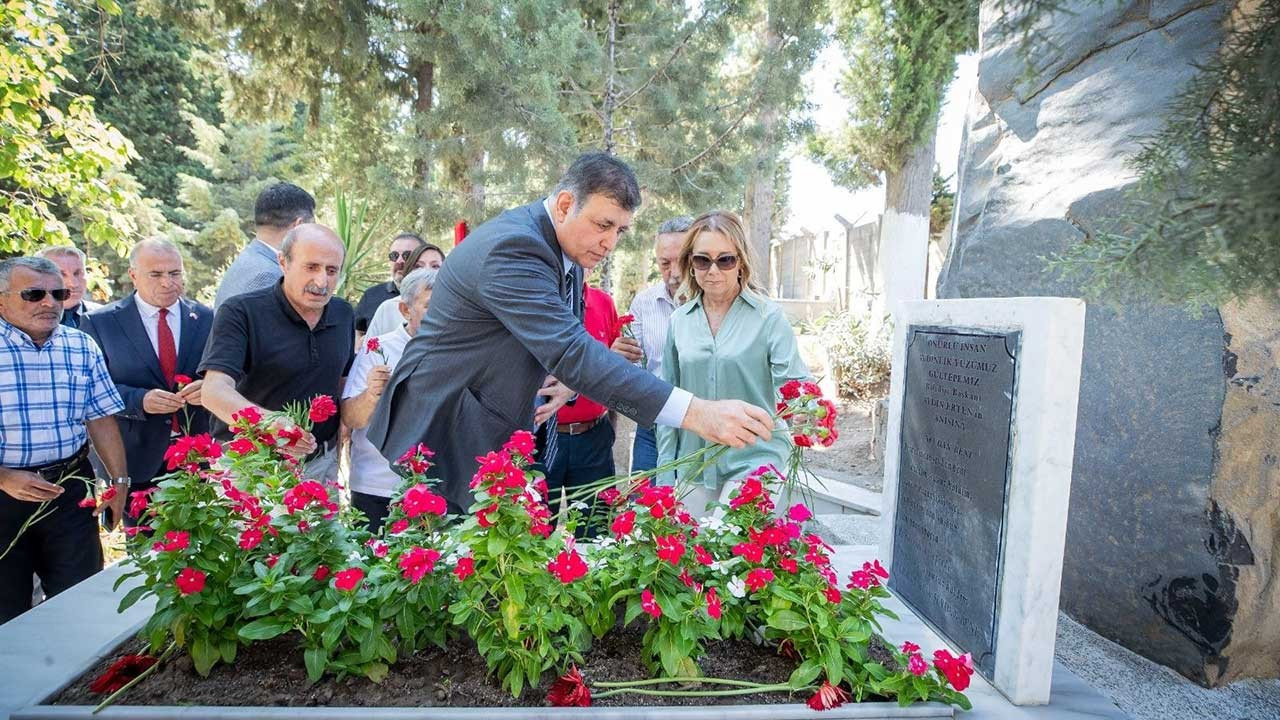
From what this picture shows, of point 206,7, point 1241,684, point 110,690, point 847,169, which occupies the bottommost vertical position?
point 1241,684

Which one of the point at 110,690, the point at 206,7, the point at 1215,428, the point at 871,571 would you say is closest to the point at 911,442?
the point at 871,571

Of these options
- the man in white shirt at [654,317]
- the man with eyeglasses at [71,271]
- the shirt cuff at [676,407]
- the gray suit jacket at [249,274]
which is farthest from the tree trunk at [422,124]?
the shirt cuff at [676,407]

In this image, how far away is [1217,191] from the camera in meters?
1.23

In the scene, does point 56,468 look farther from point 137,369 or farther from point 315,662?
point 315,662

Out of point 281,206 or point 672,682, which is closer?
point 672,682

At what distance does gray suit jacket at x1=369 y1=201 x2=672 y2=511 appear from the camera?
222 centimetres

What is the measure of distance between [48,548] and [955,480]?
3.37 meters

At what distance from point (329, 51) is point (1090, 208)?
816 centimetres

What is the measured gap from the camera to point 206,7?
8.01m

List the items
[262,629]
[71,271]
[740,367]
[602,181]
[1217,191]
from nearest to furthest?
1. [1217,191]
2. [262,629]
3. [602,181]
4. [740,367]
5. [71,271]

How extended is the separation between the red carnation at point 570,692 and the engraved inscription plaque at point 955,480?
41.1 inches

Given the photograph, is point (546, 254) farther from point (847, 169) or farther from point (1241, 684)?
point (847, 169)

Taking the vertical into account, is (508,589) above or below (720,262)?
below

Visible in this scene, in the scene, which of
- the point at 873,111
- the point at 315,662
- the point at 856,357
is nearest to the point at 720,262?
the point at 315,662
